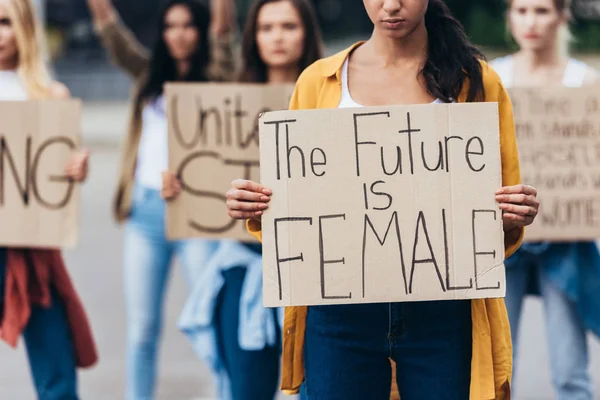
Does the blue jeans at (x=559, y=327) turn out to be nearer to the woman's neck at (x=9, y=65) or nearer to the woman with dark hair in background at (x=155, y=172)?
the woman with dark hair in background at (x=155, y=172)

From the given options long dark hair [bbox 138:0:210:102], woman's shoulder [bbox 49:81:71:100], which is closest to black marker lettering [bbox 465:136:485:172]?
woman's shoulder [bbox 49:81:71:100]

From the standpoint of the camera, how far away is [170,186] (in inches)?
167

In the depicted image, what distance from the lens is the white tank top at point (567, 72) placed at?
4.36m

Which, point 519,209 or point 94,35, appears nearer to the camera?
point 519,209

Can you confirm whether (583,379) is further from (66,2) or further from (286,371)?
(66,2)

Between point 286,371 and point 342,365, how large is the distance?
19 cm

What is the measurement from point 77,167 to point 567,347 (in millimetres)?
1847

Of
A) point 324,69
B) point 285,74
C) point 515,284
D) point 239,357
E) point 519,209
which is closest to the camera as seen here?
point 519,209

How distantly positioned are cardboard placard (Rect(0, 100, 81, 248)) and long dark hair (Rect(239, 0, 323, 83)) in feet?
2.27

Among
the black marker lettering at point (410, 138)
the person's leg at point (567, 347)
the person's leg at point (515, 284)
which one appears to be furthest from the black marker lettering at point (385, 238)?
the person's leg at point (567, 347)

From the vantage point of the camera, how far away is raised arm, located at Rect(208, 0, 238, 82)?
4.99m

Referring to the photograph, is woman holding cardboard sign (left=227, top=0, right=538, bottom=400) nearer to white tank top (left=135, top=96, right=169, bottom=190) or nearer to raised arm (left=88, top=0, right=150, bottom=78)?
white tank top (left=135, top=96, right=169, bottom=190)

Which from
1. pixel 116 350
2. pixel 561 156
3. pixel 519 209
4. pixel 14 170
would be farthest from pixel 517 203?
pixel 116 350

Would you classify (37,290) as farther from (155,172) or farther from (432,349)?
(432,349)
